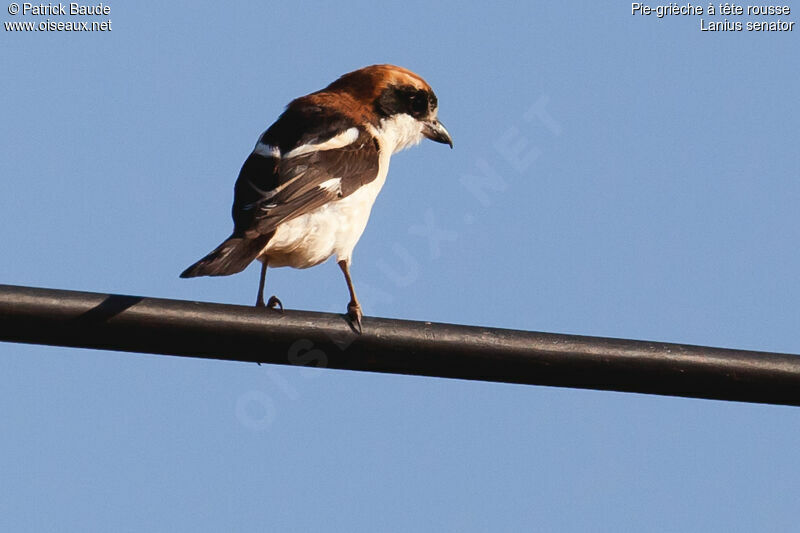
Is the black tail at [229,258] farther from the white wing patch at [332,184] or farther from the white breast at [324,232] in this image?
the white wing patch at [332,184]

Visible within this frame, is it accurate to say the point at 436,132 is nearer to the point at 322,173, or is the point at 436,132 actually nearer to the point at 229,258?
the point at 322,173

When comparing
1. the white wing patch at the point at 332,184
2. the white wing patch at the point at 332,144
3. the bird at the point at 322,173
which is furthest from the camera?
the white wing patch at the point at 332,144

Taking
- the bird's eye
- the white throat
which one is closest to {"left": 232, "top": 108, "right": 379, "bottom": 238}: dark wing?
the white throat

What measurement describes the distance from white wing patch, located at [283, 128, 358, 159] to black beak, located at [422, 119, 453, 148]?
102 cm

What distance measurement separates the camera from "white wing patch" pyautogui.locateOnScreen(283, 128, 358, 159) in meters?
6.24

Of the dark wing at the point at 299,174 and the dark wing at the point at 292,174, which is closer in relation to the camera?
the dark wing at the point at 292,174

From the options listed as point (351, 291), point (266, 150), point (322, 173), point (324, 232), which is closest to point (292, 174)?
point (322, 173)

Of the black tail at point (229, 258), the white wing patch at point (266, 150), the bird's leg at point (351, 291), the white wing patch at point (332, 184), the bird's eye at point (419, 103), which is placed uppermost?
the bird's eye at point (419, 103)

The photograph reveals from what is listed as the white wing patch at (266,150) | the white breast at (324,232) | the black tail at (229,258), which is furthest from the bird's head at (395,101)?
the black tail at (229,258)

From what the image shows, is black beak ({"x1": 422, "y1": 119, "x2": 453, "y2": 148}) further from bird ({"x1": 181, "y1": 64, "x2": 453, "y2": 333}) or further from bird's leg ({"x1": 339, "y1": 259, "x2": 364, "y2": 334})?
bird's leg ({"x1": 339, "y1": 259, "x2": 364, "y2": 334})

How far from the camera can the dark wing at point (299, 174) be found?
5.60m

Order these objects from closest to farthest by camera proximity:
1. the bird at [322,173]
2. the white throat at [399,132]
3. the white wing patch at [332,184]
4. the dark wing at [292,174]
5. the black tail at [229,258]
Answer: the black tail at [229,258]
the dark wing at [292,174]
the bird at [322,173]
the white wing patch at [332,184]
the white throat at [399,132]

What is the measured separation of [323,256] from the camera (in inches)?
245

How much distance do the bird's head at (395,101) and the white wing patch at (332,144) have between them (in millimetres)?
453
